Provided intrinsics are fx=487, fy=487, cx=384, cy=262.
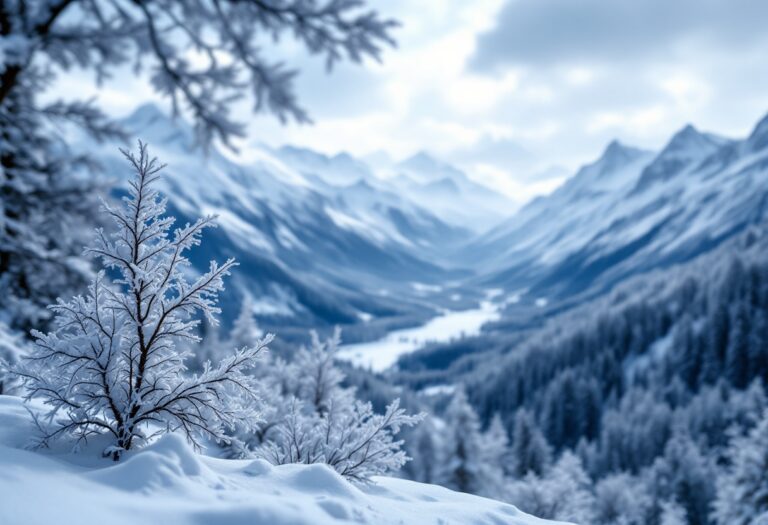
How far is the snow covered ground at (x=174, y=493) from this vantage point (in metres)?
2.85

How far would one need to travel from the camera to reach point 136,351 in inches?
161

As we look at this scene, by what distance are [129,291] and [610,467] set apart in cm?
6874

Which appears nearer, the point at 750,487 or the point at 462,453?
the point at 750,487

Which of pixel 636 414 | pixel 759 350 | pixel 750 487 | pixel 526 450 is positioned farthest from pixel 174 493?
pixel 759 350

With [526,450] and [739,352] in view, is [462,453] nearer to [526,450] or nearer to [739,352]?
[526,450]

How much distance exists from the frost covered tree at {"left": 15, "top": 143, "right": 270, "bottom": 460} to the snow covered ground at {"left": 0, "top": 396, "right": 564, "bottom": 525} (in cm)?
31

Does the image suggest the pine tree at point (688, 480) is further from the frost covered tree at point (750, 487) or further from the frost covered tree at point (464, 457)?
the frost covered tree at point (464, 457)

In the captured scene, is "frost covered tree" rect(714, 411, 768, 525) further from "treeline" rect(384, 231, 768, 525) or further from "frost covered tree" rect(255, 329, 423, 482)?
"frost covered tree" rect(255, 329, 423, 482)

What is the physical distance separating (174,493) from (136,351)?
52.8 inches

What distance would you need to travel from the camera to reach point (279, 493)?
146 inches

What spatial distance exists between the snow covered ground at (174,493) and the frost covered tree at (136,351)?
1.02 ft

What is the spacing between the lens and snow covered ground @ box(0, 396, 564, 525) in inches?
112

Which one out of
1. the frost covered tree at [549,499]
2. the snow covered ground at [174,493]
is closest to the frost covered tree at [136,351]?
the snow covered ground at [174,493]

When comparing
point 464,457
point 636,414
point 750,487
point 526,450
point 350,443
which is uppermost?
point 636,414
